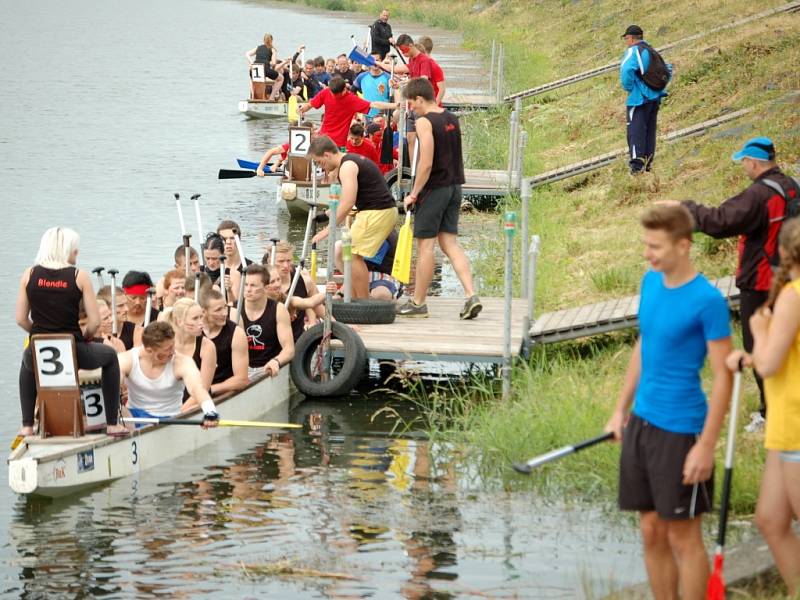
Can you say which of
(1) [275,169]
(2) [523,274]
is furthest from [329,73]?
(2) [523,274]

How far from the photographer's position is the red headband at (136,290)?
1195 centimetres

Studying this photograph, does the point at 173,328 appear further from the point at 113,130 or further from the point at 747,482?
the point at 113,130

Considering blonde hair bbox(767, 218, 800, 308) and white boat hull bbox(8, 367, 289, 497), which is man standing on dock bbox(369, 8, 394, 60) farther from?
blonde hair bbox(767, 218, 800, 308)

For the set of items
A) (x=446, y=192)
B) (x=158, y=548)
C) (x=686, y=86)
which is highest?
(x=686, y=86)

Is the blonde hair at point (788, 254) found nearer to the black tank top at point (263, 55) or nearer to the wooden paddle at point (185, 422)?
the wooden paddle at point (185, 422)

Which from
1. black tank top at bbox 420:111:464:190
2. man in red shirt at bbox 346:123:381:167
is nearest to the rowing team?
black tank top at bbox 420:111:464:190

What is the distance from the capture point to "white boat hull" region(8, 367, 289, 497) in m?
9.54

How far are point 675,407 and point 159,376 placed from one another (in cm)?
541

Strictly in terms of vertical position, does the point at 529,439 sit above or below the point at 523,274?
below

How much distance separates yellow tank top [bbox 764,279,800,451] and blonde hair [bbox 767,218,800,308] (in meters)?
A: 0.06

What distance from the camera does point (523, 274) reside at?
45.8ft

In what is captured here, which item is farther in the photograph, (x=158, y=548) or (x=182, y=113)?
(x=182, y=113)

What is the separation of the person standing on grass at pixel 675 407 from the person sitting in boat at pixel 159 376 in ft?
15.4

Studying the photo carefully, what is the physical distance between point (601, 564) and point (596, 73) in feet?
74.1
